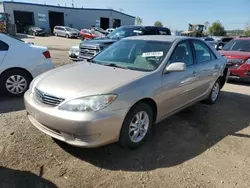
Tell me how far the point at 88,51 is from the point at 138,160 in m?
6.30

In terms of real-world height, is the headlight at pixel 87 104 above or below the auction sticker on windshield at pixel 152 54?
below

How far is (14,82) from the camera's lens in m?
5.37

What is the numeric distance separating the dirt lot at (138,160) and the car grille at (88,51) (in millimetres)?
4659

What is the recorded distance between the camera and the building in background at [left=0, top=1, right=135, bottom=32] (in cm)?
3886

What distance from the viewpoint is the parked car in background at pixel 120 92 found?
2.77m

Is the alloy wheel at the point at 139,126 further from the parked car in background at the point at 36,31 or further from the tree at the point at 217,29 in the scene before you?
the tree at the point at 217,29

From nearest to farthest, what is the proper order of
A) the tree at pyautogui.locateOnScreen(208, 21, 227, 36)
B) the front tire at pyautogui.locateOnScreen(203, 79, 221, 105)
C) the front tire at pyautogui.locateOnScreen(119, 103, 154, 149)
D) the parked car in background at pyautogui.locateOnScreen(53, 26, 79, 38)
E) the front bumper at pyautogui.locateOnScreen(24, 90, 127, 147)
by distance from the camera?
the front bumper at pyautogui.locateOnScreen(24, 90, 127, 147)
the front tire at pyautogui.locateOnScreen(119, 103, 154, 149)
the front tire at pyautogui.locateOnScreen(203, 79, 221, 105)
the parked car in background at pyautogui.locateOnScreen(53, 26, 79, 38)
the tree at pyautogui.locateOnScreen(208, 21, 227, 36)

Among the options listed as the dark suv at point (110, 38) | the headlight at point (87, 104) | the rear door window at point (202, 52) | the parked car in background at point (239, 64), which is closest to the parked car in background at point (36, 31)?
the dark suv at point (110, 38)

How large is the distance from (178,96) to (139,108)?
1.04 m

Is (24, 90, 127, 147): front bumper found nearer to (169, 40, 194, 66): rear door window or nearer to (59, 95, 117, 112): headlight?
(59, 95, 117, 112): headlight

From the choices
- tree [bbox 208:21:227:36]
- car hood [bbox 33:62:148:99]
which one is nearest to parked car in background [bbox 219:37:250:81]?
car hood [bbox 33:62:148:99]

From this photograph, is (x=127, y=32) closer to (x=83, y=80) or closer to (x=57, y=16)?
(x=83, y=80)

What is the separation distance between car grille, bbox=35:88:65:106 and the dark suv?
Answer: 515 centimetres

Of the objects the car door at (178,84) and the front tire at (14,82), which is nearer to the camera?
the car door at (178,84)
